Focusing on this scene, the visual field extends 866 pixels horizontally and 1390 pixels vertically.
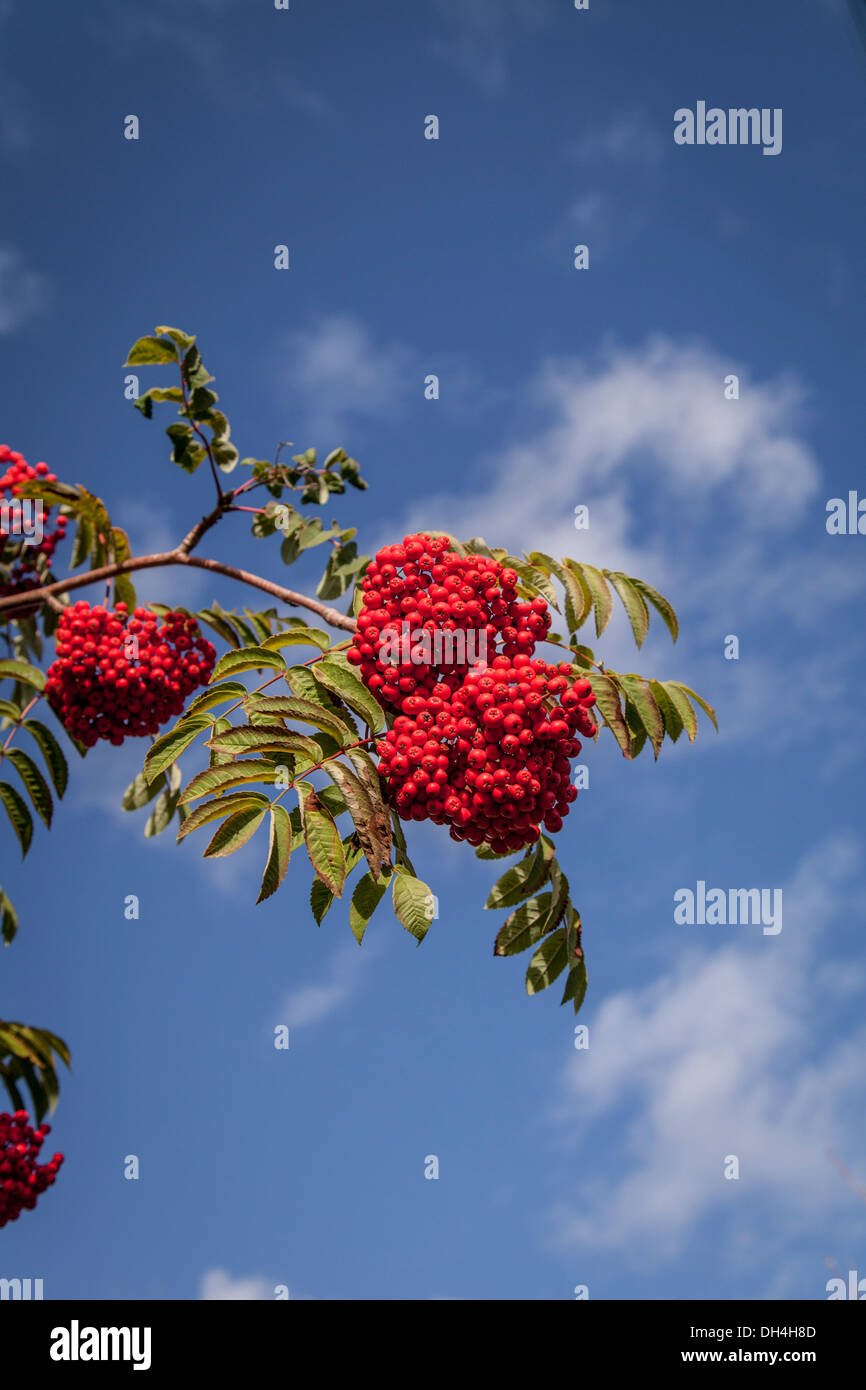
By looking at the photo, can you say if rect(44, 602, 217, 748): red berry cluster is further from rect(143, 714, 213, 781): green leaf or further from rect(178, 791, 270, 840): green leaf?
rect(178, 791, 270, 840): green leaf

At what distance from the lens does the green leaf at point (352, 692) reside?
3316mm

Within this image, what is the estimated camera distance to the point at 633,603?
4133 millimetres

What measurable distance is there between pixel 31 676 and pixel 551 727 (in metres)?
2.88

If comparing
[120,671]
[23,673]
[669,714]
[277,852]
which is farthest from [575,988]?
[23,673]

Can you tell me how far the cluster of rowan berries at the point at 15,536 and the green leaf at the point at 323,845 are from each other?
8.81 ft

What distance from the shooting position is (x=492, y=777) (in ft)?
10.3

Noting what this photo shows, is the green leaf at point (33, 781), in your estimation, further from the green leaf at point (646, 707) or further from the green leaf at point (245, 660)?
the green leaf at point (646, 707)

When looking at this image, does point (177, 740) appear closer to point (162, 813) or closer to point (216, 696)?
point (216, 696)

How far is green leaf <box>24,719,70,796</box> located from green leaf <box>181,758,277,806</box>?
2.15m

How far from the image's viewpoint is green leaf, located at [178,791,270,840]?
9.55ft
